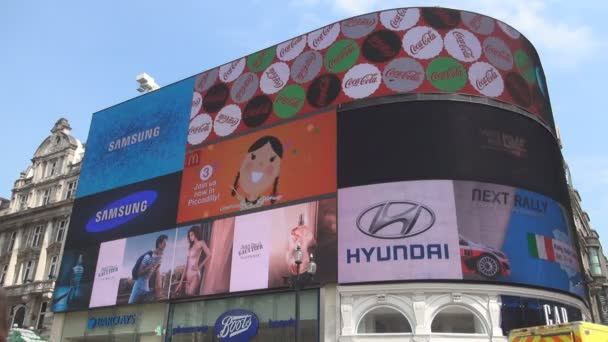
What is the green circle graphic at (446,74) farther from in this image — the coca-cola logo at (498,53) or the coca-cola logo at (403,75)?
the coca-cola logo at (498,53)

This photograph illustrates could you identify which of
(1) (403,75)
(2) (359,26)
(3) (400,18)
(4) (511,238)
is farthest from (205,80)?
(4) (511,238)

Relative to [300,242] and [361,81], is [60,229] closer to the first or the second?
[300,242]

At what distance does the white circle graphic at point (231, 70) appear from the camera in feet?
123

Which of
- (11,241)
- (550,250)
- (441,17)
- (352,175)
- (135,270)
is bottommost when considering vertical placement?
(550,250)

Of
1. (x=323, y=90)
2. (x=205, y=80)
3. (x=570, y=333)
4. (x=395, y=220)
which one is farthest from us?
(x=205, y=80)

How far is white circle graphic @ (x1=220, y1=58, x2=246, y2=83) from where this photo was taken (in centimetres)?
3734

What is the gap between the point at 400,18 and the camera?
1286 inches

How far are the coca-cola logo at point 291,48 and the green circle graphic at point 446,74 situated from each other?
28.2 feet

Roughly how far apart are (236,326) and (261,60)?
1704cm

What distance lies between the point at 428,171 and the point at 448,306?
22.1ft

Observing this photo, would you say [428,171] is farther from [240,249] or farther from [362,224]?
[240,249]

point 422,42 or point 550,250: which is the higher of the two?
point 422,42

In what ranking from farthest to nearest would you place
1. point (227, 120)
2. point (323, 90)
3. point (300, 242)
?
1. point (227, 120)
2. point (323, 90)
3. point (300, 242)

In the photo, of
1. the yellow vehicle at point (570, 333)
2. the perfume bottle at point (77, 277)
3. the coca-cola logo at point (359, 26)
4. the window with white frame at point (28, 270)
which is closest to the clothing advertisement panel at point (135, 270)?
the perfume bottle at point (77, 277)
